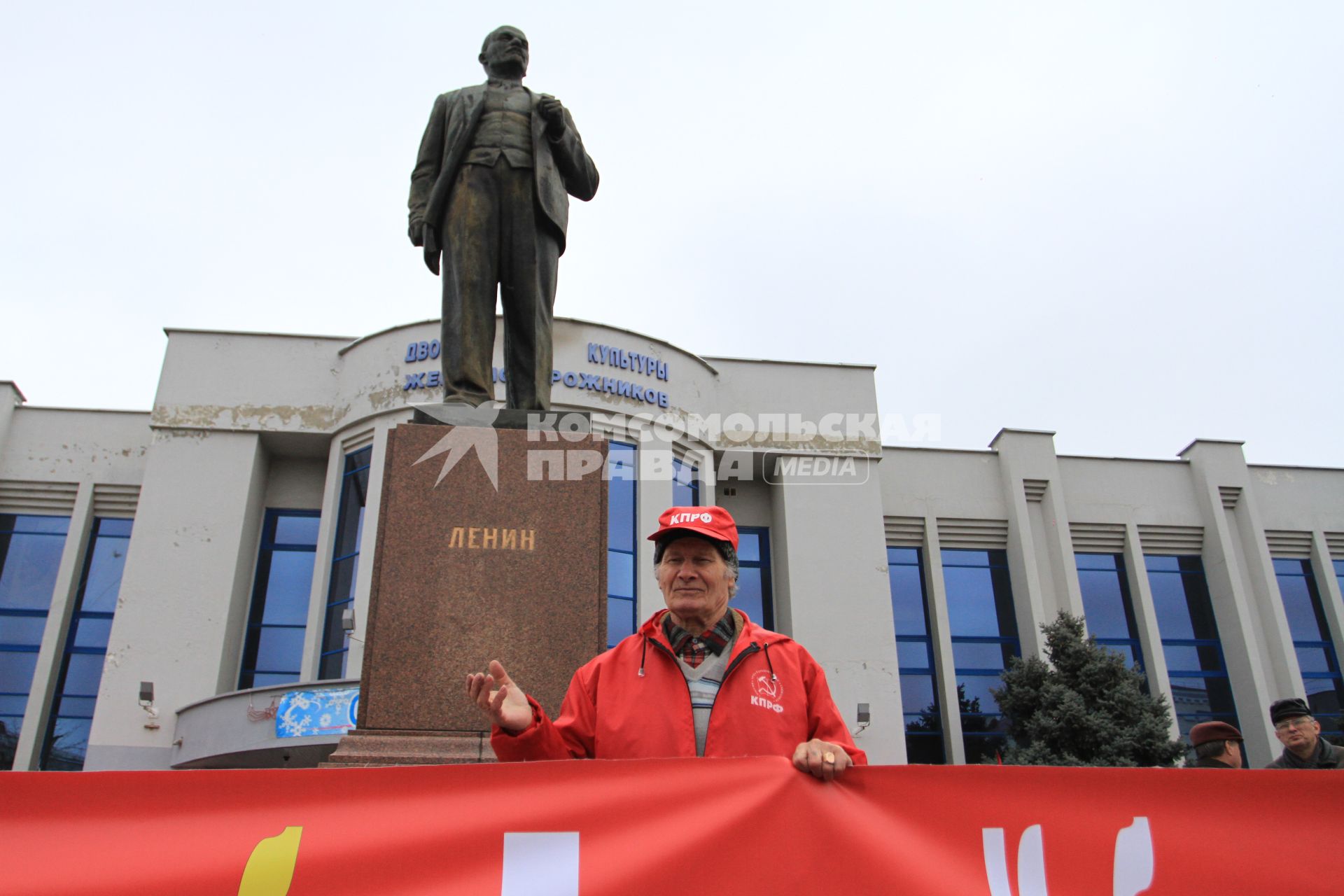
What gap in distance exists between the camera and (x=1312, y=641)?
26094 mm

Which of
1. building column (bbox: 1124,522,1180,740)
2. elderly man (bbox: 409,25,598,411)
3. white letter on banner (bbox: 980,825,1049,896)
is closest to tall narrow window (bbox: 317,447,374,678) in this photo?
elderly man (bbox: 409,25,598,411)

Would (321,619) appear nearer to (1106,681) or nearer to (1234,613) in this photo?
(1106,681)

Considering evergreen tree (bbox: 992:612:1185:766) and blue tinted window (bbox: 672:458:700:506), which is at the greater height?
blue tinted window (bbox: 672:458:700:506)

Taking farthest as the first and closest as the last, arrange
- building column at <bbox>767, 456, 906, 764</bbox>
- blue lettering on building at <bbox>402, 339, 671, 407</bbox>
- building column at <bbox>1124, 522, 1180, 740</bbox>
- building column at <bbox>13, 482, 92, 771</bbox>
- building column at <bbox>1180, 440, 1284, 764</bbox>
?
building column at <bbox>1124, 522, 1180, 740</bbox>, building column at <bbox>1180, 440, 1284, 764</bbox>, building column at <bbox>767, 456, 906, 764</bbox>, building column at <bbox>13, 482, 92, 771</bbox>, blue lettering on building at <bbox>402, 339, 671, 407</bbox>

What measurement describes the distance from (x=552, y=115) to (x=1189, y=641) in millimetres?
25067

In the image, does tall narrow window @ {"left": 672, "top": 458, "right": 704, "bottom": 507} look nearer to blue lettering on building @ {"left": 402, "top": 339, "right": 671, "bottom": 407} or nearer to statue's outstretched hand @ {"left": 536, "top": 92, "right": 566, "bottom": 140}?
blue lettering on building @ {"left": 402, "top": 339, "right": 671, "bottom": 407}

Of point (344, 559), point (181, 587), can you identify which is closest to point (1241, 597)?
point (344, 559)

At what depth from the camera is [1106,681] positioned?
813 inches

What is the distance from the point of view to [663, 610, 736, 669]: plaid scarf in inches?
118

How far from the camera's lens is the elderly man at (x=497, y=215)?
18.0ft

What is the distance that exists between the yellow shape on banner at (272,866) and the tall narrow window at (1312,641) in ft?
91.4

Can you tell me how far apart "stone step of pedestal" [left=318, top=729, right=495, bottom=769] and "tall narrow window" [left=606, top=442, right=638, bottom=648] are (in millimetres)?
16077

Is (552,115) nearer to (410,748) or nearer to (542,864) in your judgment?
(410,748)

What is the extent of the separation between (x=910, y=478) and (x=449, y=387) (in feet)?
70.7
